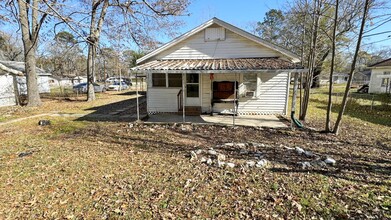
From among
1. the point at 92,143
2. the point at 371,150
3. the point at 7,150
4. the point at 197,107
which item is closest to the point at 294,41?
the point at 197,107

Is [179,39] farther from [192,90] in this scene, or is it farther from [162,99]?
[162,99]

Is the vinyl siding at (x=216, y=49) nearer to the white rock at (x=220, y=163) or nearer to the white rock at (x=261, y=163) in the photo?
the white rock at (x=261, y=163)

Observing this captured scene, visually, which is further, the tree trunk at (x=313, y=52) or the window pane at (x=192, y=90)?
the window pane at (x=192, y=90)

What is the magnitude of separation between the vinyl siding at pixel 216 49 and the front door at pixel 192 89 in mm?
1089

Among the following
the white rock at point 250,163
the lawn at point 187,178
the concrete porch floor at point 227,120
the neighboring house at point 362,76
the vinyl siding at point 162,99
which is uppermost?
the neighboring house at point 362,76

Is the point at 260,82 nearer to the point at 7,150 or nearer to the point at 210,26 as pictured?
the point at 210,26

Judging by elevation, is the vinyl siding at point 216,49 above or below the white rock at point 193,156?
above

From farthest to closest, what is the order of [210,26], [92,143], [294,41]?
[294,41] → [210,26] → [92,143]

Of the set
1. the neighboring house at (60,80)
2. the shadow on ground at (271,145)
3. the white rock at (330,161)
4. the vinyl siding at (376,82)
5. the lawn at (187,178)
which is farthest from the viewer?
the neighboring house at (60,80)

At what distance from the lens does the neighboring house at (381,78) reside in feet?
71.2

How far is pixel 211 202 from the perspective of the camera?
333 cm

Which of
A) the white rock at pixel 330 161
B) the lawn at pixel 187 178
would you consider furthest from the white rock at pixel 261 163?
the white rock at pixel 330 161

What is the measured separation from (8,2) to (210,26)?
7.64 m

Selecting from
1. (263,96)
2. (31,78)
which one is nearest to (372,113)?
(263,96)
